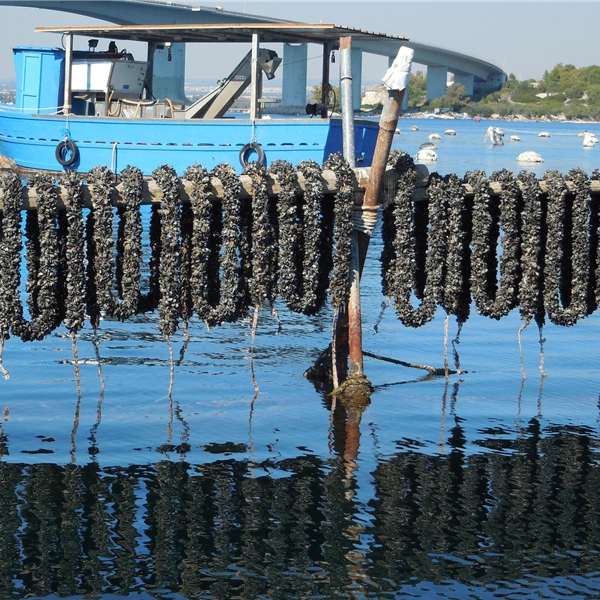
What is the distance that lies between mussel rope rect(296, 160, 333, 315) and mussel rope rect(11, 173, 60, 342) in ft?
7.05

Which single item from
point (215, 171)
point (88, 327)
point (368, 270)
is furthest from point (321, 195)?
point (368, 270)

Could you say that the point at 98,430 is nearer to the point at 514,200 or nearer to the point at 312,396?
the point at 312,396

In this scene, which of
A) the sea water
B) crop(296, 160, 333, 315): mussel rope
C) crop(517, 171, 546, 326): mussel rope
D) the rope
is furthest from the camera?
crop(517, 171, 546, 326): mussel rope

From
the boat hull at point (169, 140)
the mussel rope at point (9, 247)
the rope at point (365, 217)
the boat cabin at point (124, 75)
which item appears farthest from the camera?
the boat cabin at point (124, 75)

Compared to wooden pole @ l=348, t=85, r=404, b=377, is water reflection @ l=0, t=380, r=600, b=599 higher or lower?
lower

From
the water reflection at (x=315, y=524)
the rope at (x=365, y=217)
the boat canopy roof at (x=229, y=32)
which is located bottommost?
the water reflection at (x=315, y=524)

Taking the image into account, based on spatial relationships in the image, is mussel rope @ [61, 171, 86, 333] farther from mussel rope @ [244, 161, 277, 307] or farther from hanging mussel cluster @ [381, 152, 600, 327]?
hanging mussel cluster @ [381, 152, 600, 327]

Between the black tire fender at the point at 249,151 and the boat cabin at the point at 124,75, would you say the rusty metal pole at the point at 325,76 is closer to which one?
the boat cabin at the point at 124,75

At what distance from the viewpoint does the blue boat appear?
2520 centimetres

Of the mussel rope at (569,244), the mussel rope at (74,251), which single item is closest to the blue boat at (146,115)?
the mussel rope at (569,244)

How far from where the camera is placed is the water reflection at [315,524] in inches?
256

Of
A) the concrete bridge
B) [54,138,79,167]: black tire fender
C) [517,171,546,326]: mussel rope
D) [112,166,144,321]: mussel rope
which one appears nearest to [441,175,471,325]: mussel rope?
[517,171,546,326]: mussel rope

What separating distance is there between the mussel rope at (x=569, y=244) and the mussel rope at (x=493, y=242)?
315mm

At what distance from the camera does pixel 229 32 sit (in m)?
25.8
